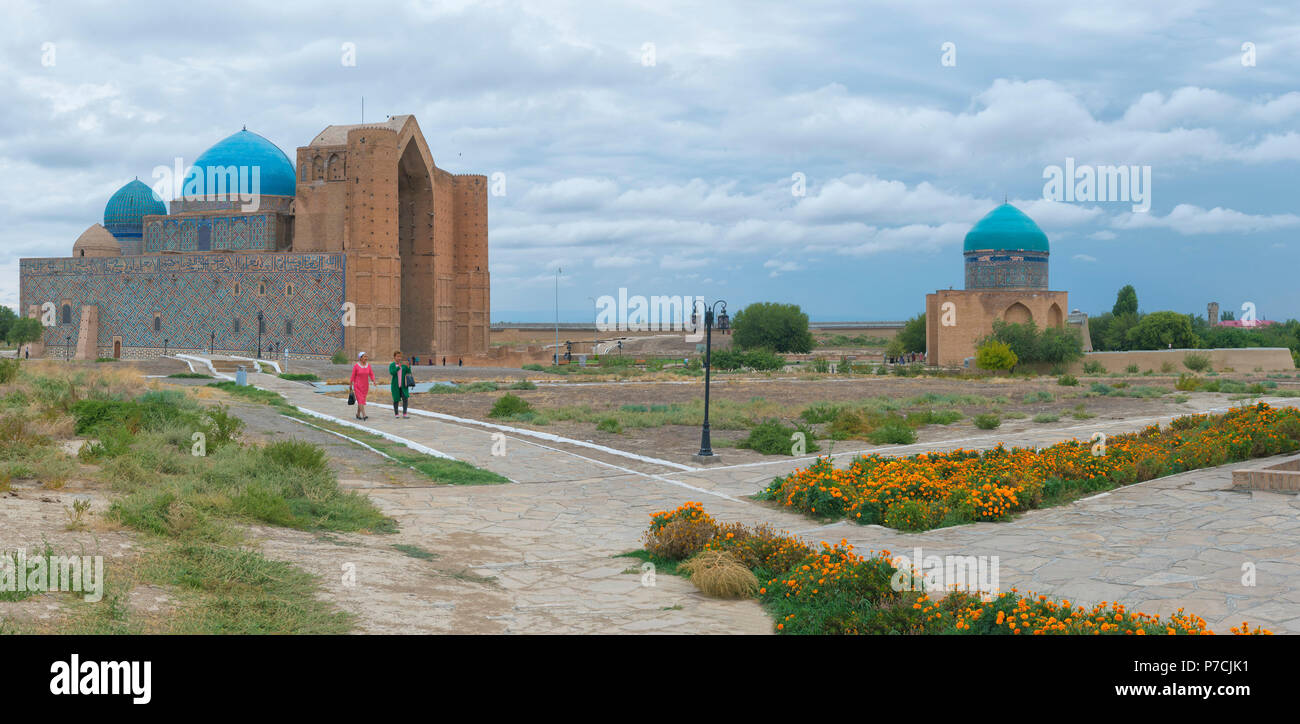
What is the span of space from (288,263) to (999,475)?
46.4m

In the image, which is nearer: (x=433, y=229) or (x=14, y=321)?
(x=433, y=229)

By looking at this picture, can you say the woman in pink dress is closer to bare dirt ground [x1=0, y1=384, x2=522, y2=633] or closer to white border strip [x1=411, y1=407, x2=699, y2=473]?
white border strip [x1=411, y1=407, x2=699, y2=473]

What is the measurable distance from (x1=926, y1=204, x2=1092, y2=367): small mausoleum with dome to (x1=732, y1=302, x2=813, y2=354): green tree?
10.9 meters

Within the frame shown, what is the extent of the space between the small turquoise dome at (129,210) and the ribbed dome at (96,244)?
5.63 feet

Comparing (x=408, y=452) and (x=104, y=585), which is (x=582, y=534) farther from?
(x=408, y=452)

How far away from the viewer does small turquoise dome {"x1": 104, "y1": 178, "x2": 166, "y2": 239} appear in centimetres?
6081

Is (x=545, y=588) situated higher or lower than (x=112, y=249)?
lower

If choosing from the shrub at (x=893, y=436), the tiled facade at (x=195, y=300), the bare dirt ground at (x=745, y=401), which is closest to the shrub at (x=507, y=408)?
the bare dirt ground at (x=745, y=401)

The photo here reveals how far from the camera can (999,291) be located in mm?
52594

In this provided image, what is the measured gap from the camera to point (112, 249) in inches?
2307

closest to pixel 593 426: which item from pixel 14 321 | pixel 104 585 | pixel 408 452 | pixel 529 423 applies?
pixel 529 423

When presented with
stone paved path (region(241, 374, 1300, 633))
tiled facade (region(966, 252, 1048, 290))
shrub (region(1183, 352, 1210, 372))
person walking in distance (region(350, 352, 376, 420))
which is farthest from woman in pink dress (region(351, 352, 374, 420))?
tiled facade (region(966, 252, 1048, 290))

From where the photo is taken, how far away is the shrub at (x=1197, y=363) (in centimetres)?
4250
